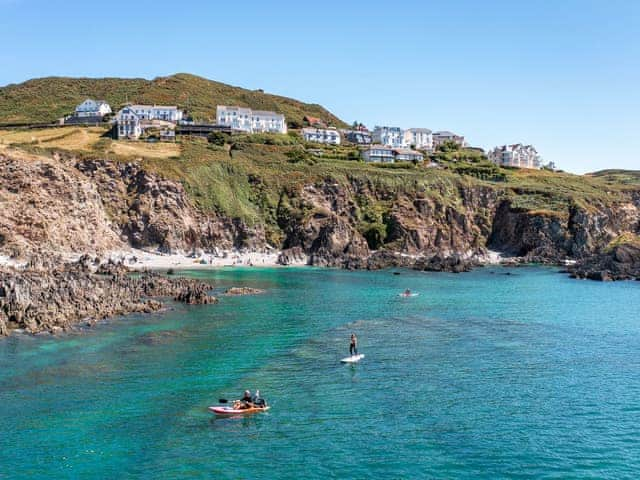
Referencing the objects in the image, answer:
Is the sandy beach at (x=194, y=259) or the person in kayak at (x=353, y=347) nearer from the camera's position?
the person in kayak at (x=353, y=347)

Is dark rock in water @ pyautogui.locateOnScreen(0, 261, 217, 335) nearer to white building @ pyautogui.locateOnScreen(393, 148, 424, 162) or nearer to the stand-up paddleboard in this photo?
the stand-up paddleboard

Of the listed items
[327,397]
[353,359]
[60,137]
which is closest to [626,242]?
[353,359]

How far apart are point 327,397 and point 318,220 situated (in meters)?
107

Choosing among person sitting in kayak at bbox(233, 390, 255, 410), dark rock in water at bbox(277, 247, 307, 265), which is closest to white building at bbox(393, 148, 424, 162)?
dark rock in water at bbox(277, 247, 307, 265)

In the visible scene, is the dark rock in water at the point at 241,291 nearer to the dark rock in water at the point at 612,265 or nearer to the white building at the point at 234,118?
the dark rock in water at the point at 612,265

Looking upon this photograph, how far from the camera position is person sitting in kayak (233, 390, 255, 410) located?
36.1 m

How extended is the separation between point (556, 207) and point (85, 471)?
156 meters

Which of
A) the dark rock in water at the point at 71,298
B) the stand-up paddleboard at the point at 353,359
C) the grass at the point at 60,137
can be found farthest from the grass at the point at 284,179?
the stand-up paddleboard at the point at 353,359

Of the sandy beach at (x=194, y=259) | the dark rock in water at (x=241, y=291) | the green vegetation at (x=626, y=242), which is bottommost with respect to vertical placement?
the dark rock in water at (x=241, y=291)

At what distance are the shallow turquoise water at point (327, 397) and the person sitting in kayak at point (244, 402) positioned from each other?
124 cm

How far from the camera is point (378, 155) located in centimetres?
19250

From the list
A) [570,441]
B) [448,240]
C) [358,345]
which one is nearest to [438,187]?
[448,240]

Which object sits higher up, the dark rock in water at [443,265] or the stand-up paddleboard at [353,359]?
the dark rock in water at [443,265]

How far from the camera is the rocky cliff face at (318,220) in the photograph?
112m
